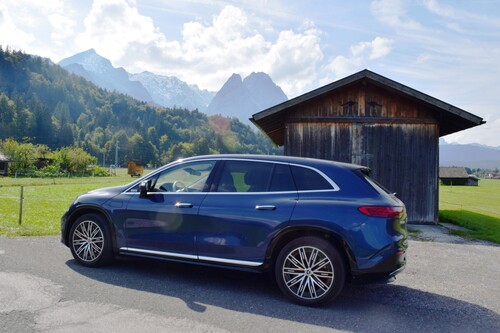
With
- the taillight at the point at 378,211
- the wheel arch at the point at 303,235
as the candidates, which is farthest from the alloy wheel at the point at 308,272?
the taillight at the point at 378,211

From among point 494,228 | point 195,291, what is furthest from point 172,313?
point 494,228

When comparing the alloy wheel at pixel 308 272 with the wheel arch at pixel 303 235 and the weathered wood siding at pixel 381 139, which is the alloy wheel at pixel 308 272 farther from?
the weathered wood siding at pixel 381 139

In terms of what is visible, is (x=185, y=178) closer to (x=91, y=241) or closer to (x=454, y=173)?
(x=91, y=241)

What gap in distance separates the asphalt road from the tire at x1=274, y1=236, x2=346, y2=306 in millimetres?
162

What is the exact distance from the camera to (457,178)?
7956 cm

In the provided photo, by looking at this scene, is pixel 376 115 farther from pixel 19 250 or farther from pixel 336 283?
pixel 19 250

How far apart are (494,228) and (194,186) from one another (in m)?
10.9

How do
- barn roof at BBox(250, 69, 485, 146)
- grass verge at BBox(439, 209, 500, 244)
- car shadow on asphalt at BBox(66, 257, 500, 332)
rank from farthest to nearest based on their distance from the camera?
barn roof at BBox(250, 69, 485, 146), grass verge at BBox(439, 209, 500, 244), car shadow on asphalt at BBox(66, 257, 500, 332)

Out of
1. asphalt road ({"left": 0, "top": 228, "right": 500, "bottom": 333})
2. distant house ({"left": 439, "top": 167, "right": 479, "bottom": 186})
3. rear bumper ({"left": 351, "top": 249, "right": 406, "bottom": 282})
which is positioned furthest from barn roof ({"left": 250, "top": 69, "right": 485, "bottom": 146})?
distant house ({"left": 439, "top": 167, "right": 479, "bottom": 186})

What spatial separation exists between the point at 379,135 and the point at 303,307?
880cm

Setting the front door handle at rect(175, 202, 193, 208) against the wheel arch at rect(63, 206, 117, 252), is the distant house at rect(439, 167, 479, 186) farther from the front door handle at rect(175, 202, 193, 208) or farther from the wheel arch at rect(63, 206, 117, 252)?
the wheel arch at rect(63, 206, 117, 252)

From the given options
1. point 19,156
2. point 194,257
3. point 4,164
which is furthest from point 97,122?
point 194,257

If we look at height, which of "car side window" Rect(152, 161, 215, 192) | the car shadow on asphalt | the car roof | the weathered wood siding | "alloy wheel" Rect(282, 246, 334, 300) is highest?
the weathered wood siding

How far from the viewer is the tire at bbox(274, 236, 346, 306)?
15.2ft
